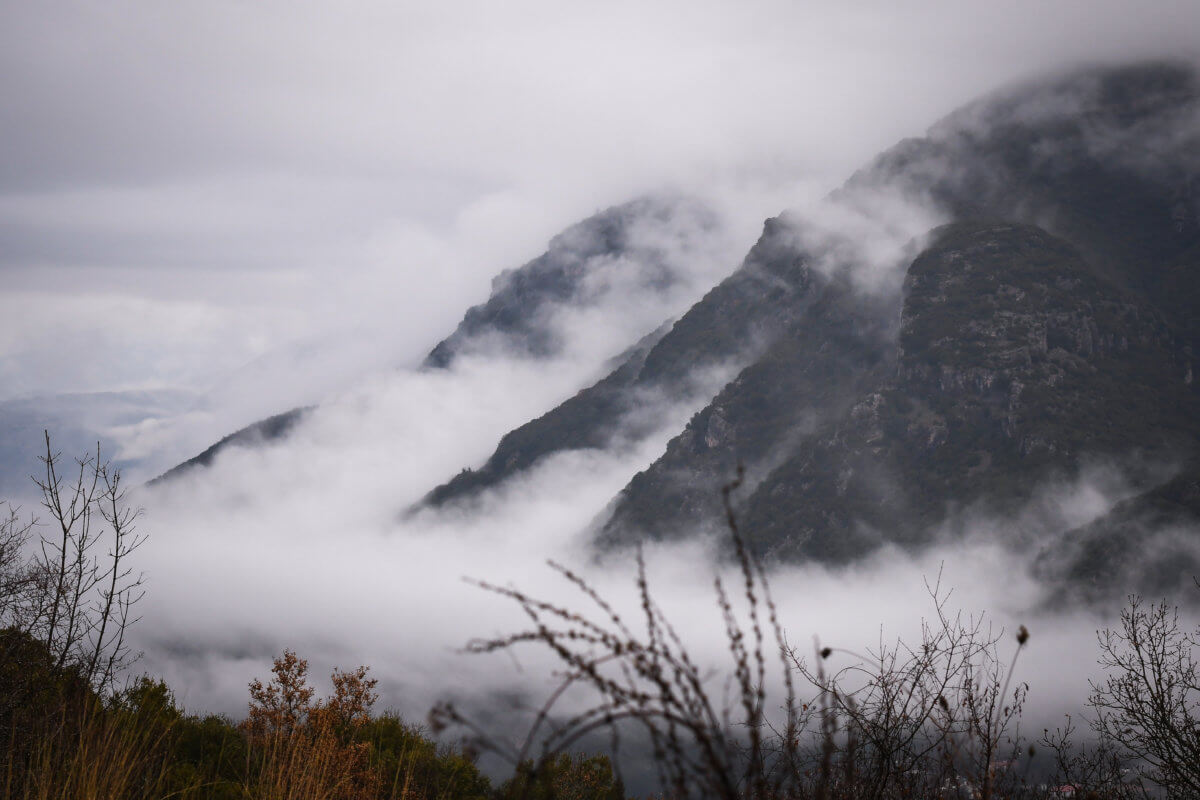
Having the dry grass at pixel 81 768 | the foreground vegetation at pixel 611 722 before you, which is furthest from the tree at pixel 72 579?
the dry grass at pixel 81 768

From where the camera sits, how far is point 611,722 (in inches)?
80.8

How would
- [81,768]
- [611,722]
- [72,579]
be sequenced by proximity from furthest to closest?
[72,579] → [81,768] → [611,722]

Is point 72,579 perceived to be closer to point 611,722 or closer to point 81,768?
point 81,768

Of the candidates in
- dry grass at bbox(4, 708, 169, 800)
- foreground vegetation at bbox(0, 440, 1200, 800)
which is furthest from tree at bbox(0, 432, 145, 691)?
dry grass at bbox(4, 708, 169, 800)

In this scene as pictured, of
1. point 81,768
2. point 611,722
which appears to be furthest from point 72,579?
point 611,722

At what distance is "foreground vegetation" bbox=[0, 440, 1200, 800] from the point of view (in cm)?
238

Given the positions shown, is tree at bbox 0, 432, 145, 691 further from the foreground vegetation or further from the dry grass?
the dry grass

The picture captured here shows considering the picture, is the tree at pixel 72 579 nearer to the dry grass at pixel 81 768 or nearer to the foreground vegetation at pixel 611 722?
the foreground vegetation at pixel 611 722

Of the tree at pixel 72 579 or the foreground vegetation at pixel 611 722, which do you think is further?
the tree at pixel 72 579

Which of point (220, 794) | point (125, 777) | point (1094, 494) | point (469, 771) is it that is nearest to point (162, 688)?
point (220, 794)

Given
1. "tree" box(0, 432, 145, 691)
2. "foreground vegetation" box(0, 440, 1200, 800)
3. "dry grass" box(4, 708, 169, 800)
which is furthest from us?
"tree" box(0, 432, 145, 691)

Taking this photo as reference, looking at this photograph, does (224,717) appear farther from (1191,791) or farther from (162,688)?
(1191,791)

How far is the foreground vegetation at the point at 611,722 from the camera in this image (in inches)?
93.7

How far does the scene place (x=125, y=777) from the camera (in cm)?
575
